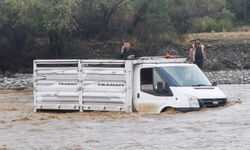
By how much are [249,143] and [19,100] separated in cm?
1495

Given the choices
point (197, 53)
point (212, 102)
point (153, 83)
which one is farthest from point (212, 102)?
point (197, 53)

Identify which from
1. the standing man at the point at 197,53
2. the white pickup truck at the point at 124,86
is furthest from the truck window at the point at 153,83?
the standing man at the point at 197,53

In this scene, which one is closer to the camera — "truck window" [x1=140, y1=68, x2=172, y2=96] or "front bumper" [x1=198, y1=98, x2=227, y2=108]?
"front bumper" [x1=198, y1=98, x2=227, y2=108]

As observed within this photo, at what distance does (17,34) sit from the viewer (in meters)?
49.6

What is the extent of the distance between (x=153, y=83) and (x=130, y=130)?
3257 mm

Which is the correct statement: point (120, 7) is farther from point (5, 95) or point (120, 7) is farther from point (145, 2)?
point (5, 95)

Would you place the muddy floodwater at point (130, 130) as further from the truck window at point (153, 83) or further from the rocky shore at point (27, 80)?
the rocky shore at point (27, 80)

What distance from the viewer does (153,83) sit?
20344mm

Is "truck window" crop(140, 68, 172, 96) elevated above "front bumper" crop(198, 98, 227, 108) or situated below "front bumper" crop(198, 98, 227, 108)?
above

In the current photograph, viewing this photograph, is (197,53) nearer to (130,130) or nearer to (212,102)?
(212,102)

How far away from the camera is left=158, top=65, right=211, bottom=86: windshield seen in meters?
20.1

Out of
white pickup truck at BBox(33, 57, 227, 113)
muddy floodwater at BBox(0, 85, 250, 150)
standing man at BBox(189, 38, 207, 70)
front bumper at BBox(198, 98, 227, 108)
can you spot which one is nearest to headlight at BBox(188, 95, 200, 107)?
white pickup truck at BBox(33, 57, 227, 113)

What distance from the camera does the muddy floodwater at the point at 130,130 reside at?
15141 millimetres

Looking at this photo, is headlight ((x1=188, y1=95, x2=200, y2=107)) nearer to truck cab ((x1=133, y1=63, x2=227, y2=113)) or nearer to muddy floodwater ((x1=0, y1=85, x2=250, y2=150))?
truck cab ((x1=133, y1=63, x2=227, y2=113))
